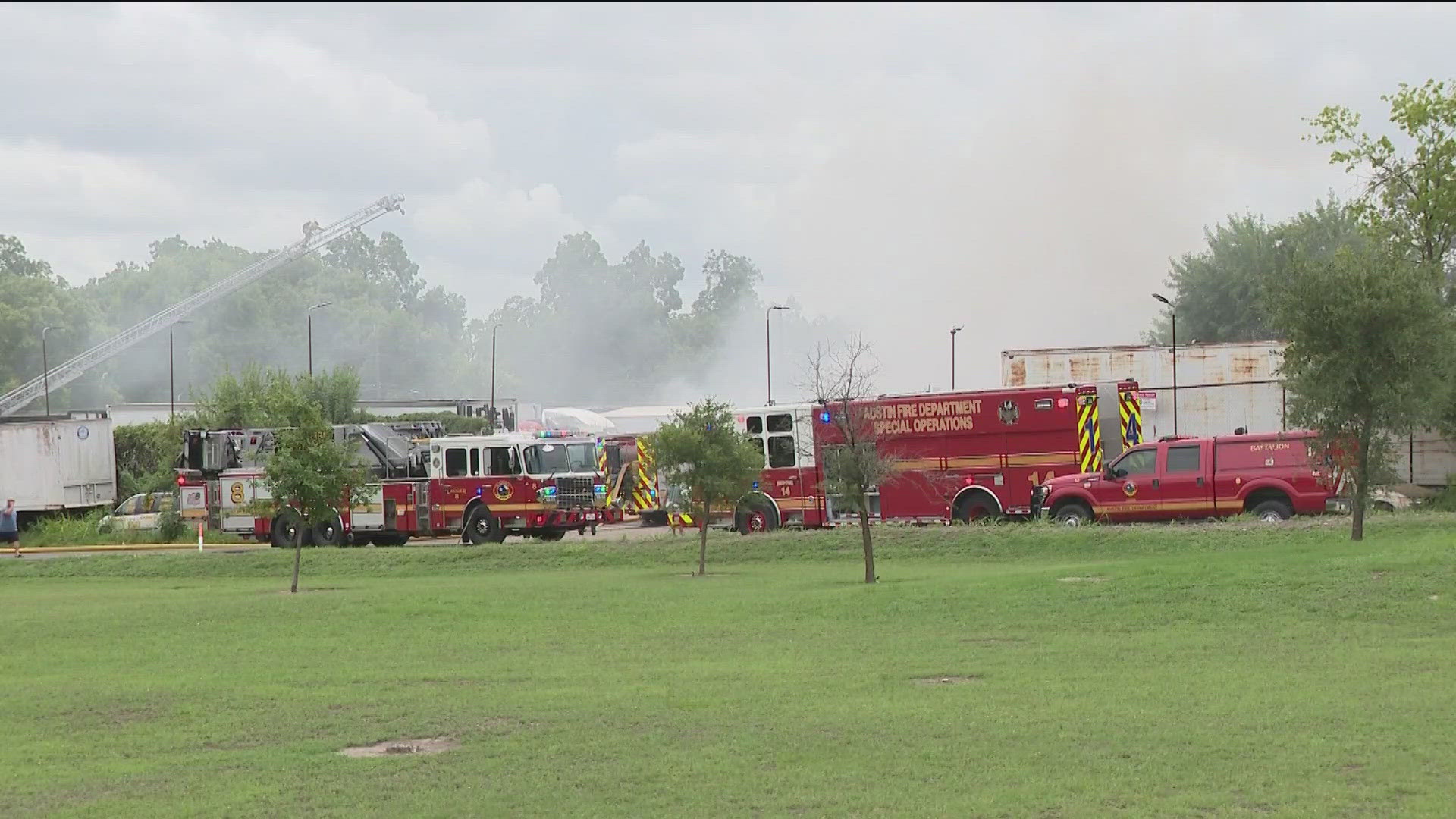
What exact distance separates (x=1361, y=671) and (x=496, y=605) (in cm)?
1303

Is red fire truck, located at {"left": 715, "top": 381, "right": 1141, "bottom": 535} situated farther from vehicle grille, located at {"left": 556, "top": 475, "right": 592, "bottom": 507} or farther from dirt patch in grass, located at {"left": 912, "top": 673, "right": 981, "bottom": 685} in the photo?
dirt patch in grass, located at {"left": 912, "top": 673, "right": 981, "bottom": 685}

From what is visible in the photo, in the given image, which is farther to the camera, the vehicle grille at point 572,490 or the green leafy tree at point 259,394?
the green leafy tree at point 259,394

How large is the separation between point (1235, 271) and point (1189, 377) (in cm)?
3731

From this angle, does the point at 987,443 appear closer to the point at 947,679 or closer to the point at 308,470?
the point at 308,470

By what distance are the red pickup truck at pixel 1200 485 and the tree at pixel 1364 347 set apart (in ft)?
15.1

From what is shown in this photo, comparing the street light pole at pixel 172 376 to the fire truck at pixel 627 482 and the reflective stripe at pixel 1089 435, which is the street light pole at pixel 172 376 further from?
the reflective stripe at pixel 1089 435

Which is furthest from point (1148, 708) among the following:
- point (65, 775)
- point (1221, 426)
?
point (1221, 426)

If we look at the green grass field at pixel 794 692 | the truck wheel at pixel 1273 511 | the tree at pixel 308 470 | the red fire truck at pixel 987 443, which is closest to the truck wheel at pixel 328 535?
→ the red fire truck at pixel 987 443

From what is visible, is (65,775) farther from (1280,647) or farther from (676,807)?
(1280,647)

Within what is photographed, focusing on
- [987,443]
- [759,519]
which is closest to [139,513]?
[759,519]

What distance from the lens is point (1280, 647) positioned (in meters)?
16.3

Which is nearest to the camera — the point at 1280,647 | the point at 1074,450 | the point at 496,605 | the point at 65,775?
the point at 65,775

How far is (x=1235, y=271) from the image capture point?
81.2 meters

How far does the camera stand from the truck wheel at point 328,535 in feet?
130
